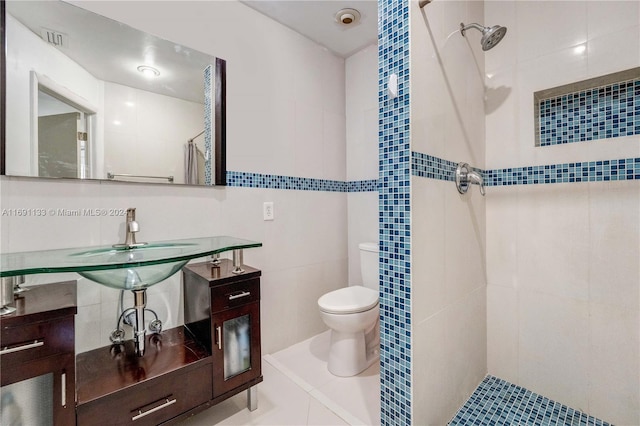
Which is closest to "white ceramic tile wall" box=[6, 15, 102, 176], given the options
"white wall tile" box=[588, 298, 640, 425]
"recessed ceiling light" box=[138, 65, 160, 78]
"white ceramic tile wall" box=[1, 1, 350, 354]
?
"white ceramic tile wall" box=[1, 1, 350, 354]

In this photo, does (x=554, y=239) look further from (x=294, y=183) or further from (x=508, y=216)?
(x=294, y=183)

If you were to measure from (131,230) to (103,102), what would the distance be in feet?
2.10

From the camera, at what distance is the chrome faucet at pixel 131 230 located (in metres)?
1.38

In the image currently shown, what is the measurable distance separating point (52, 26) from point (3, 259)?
1015mm

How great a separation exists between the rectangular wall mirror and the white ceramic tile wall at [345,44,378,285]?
3.72 ft

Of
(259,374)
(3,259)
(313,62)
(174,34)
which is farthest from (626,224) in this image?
(3,259)

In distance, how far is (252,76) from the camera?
192 cm

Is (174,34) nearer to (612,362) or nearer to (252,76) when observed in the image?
(252,76)

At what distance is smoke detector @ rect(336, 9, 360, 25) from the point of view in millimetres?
1949

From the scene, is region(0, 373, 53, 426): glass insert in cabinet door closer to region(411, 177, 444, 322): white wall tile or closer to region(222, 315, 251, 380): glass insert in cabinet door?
region(222, 315, 251, 380): glass insert in cabinet door

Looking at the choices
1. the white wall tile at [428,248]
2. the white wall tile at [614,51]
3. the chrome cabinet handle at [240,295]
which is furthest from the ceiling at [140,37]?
the white wall tile at [428,248]

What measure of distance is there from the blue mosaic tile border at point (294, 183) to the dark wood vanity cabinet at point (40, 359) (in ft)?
3.43

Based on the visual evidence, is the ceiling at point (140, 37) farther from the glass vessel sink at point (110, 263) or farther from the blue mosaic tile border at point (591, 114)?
the blue mosaic tile border at point (591, 114)

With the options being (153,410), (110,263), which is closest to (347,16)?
(110,263)
